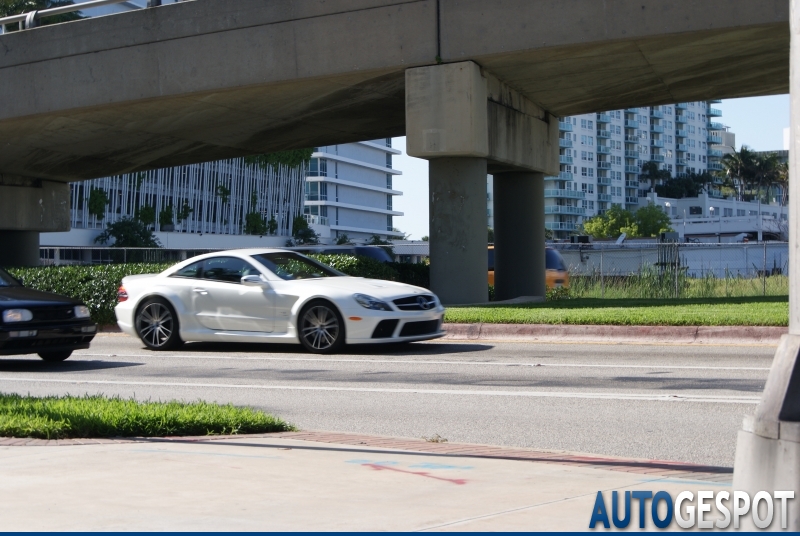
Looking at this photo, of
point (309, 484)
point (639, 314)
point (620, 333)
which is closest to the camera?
point (309, 484)

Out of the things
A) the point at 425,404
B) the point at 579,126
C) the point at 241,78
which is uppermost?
the point at 579,126

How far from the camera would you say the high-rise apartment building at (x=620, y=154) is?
154 metres

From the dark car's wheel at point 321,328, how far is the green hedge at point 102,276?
587 centimetres

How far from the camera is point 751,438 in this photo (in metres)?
4.64

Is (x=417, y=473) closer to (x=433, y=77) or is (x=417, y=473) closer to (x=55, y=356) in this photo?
(x=55, y=356)

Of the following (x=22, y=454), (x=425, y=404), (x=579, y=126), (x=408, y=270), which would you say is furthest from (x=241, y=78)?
(x=579, y=126)

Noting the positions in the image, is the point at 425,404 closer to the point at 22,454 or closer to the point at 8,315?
the point at 22,454

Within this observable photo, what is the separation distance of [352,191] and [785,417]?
14945 cm

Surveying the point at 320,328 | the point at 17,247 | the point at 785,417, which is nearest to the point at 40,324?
the point at 320,328

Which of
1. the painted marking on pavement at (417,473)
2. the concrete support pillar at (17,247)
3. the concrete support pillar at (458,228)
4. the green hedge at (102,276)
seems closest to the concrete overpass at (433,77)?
the concrete support pillar at (458,228)

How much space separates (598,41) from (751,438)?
14.4m

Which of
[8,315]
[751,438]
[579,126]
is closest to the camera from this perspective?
[751,438]

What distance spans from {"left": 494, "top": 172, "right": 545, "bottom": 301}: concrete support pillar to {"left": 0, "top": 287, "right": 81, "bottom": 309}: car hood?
1271cm

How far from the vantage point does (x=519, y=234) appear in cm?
2452
